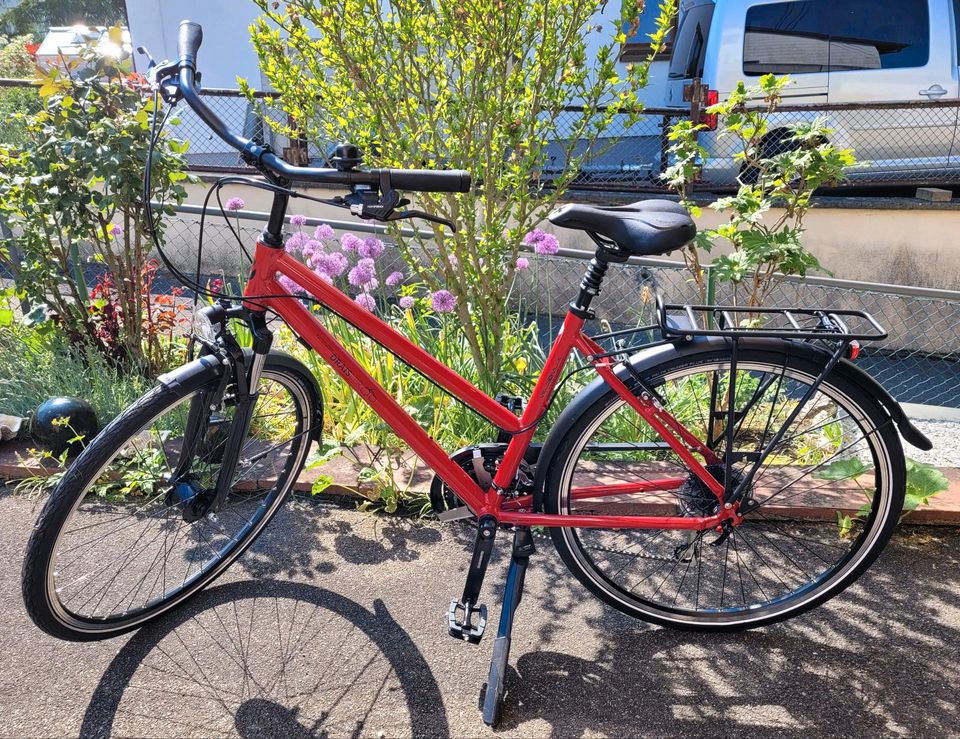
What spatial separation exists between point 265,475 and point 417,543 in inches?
26.9

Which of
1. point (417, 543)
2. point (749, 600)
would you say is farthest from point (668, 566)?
point (417, 543)

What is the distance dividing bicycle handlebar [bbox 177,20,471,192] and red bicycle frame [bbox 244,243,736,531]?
0.86 feet

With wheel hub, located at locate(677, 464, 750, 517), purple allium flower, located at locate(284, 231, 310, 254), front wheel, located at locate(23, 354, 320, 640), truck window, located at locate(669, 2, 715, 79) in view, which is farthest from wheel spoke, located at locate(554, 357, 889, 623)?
truck window, located at locate(669, 2, 715, 79)

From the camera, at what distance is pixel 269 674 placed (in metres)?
2.47

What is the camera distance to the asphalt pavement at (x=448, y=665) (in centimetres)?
230

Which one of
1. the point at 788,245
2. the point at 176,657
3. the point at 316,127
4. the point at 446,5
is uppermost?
the point at 446,5

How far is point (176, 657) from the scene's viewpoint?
2.52 m

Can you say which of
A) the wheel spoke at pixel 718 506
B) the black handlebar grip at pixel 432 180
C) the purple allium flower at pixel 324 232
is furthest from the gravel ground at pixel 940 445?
the purple allium flower at pixel 324 232

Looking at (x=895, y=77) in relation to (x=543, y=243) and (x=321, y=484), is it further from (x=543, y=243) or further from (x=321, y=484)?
(x=321, y=484)

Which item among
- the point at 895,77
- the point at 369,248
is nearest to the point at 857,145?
the point at 895,77

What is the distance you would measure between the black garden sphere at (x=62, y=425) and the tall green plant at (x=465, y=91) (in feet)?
5.10

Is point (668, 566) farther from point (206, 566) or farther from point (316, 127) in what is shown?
point (316, 127)

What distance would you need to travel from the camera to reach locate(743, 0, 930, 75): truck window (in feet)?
24.6

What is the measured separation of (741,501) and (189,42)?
6.63ft
